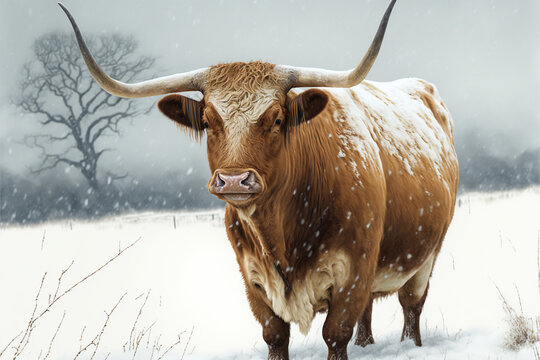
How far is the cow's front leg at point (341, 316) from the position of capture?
14.7 feet

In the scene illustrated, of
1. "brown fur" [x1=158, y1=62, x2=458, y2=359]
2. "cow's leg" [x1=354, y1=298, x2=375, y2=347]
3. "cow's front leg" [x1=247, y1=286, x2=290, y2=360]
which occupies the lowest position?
"cow's leg" [x1=354, y1=298, x2=375, y2=347]

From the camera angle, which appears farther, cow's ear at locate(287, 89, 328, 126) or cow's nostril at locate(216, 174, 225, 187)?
cow's ear at locate(287, 89, 328, 126)

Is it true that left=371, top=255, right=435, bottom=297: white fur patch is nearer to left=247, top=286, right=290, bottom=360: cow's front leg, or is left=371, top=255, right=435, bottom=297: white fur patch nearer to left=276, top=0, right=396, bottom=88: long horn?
left=247, top=286, right=290, bottom=360: cow's front leg

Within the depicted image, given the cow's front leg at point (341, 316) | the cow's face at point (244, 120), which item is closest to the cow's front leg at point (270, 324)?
the cow's front leg at point (341, 316)

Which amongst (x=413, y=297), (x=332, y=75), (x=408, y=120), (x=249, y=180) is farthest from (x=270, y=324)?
(x=408, y=120)

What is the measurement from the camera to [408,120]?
20.4 feet

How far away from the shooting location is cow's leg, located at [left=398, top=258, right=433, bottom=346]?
647 centimetres

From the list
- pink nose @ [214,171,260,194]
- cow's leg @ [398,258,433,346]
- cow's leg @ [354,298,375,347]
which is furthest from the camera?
cow's leg @ [354,298,375,347]

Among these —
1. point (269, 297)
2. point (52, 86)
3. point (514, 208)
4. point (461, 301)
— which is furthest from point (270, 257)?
point (52, 86)

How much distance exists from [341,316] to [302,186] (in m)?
1.09

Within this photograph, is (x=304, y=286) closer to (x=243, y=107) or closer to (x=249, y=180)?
(x=249, y=180)

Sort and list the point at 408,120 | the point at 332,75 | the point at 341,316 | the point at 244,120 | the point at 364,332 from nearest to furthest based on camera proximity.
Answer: the point at 244,120, the point at 332,75, the point at 341,316, the point at 408,120, the point at 364,332

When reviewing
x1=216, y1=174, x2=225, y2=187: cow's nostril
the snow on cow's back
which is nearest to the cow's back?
the snow on cow's back

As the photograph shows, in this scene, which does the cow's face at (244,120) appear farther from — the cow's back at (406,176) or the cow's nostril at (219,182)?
the cow's back at (406,176)
